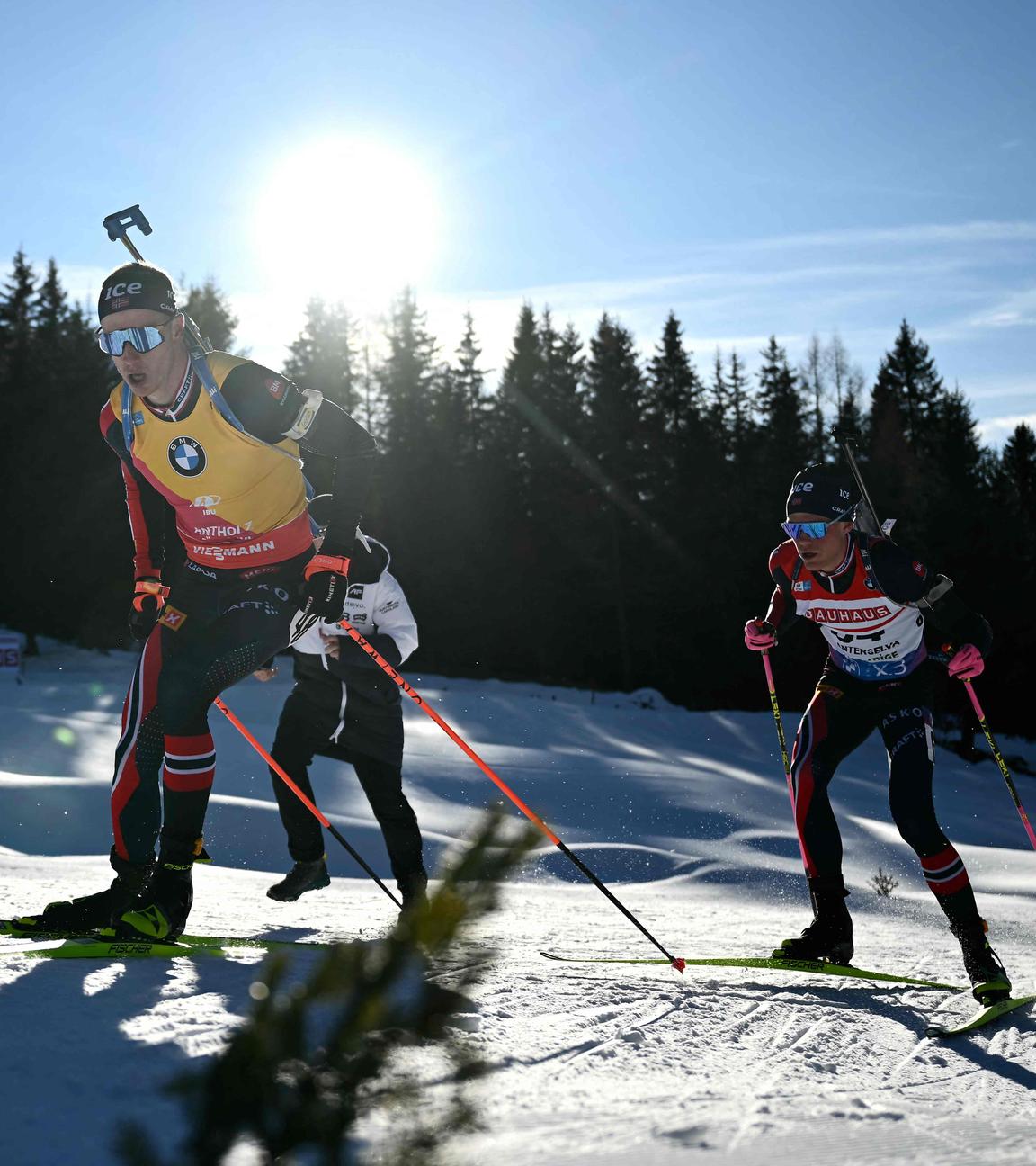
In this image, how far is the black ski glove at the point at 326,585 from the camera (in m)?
4.00

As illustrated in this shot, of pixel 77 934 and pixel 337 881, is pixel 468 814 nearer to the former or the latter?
pixel 337 881

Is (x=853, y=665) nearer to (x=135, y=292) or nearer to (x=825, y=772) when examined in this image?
(x=825, y=772)

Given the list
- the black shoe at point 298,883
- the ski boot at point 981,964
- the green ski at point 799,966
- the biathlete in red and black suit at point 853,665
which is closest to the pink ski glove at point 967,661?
the biathlete in red and black suit at point 853,665

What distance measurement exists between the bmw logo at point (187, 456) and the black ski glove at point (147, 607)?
509 mm

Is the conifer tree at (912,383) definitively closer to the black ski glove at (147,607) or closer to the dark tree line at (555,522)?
the dark tree line at (555,522)

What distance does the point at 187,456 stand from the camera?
3.97m

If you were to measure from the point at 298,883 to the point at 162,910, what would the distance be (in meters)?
2.03

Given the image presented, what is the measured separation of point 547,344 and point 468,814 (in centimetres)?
3596

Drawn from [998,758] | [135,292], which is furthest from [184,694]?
[998,758]

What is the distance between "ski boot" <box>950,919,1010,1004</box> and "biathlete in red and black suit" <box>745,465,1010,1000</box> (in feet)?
0.61

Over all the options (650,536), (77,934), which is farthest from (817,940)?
(650,536)

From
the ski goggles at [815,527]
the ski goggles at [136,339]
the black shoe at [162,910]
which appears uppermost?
the ski goggles at [136,339]

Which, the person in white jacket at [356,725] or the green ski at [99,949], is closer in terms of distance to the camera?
the green ski at [99,949]

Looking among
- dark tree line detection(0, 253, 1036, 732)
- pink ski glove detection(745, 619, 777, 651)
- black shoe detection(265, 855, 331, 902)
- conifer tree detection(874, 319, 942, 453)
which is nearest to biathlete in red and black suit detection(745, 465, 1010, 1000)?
pink ski glove detection(745, 619, 777, 651)
